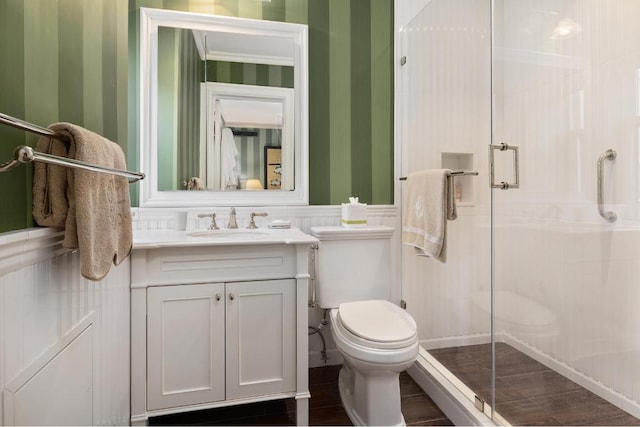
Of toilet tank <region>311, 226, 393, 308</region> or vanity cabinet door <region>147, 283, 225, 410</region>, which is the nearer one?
vanity cabinet door <region>147, 283, 225, 410</region>

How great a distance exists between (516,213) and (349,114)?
1.13 m

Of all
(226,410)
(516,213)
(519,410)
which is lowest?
(226,410)

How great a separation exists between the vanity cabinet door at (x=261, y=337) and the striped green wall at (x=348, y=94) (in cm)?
76

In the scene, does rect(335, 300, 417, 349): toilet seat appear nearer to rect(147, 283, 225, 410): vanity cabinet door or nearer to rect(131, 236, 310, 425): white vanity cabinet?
rect(131, 236, 310, 425): white vanity cabinet

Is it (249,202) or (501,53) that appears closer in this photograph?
(501,53)

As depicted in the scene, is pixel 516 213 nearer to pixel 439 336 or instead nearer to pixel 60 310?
pixel 439 336

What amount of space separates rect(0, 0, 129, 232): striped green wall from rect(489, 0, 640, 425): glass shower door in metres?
1.71

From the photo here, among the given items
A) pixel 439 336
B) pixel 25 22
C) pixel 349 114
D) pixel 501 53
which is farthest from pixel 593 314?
pixel 25 22

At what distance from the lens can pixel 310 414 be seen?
1.63 m

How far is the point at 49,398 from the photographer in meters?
0.78

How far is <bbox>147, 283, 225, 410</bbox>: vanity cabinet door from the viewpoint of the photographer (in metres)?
1.39

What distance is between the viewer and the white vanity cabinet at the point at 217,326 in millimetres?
1382

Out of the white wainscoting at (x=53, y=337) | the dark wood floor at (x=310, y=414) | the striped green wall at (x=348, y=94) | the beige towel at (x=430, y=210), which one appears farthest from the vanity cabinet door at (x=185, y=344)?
the beige towel at (x=430, y=210)

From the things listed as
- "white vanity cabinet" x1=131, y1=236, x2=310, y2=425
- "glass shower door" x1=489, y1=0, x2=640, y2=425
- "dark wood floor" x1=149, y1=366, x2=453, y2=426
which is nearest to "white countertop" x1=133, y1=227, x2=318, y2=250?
"white vanity cabinet" x1=131, y1=236, x2=310, y2=425
